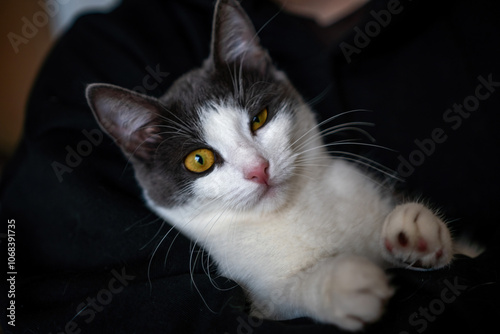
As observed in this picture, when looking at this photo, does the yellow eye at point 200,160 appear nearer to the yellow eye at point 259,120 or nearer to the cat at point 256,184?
the cat at point 256,184

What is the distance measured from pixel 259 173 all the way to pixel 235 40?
54 cm

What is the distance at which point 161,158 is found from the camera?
3.75ft

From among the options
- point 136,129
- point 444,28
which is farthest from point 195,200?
point 444,28

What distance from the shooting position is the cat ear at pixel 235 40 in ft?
3.75

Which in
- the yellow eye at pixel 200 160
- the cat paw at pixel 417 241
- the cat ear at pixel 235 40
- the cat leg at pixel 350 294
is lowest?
the cat paw at pixel 417 241

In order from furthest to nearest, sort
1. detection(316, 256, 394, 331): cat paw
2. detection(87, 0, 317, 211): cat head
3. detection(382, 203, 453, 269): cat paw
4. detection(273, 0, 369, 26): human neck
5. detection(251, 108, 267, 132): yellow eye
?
detection(273, 0, 369, 26): human neck → detection(251, 108, 267, 132): yellow eye → detection(87, 0, 317, 211): cat head → detection(382, 203, 453, 269): cat paw → detection(316, 256, 394, 331): cat paw

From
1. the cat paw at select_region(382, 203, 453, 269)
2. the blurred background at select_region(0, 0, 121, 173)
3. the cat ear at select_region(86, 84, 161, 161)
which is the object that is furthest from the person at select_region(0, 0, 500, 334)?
the blurred background at select_region(0, 0, 121, 173)

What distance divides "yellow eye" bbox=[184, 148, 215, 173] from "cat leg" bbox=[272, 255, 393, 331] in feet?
1.50

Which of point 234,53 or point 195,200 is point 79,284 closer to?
point 195,200

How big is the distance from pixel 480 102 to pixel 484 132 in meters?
0.11

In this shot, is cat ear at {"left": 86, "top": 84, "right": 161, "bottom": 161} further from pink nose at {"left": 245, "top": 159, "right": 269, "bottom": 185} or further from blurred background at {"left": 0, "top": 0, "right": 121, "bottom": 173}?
blurred background at {"left": 0, "top": 0, "right": 121, "bottom": 173}

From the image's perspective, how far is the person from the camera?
0.93 metres

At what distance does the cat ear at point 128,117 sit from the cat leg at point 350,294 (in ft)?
2.28

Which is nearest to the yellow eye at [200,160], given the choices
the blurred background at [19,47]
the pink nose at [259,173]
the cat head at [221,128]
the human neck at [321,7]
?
the cat head at [221,128]
